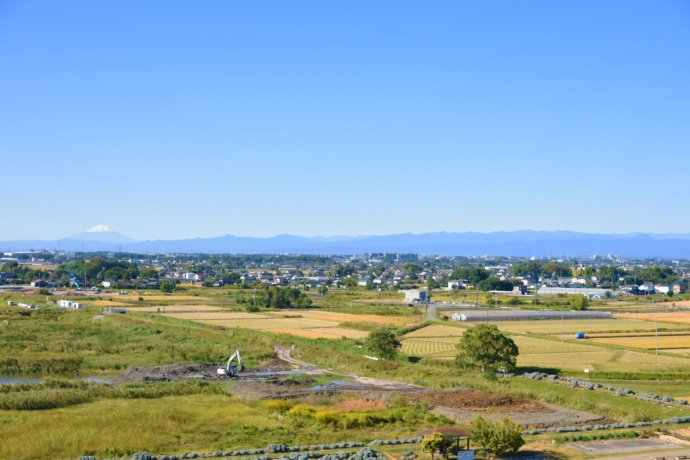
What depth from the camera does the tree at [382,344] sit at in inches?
1809

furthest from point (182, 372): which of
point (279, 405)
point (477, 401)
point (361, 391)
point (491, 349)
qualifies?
point (491, 349)

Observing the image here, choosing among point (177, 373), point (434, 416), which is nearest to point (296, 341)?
point (177, 373)

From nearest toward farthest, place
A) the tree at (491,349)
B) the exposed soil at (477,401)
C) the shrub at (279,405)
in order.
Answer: the shrub at (279,405)
the exposed soil at (477,401)
the tree at (491,349)

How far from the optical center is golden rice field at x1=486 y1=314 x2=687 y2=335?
63.5 meters

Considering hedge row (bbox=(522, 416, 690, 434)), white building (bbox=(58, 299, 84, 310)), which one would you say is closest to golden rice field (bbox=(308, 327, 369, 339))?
hedge row (bbox=(522, 416, 690, 434))

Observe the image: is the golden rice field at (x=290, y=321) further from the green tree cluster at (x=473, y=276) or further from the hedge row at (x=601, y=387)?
the green tree cluster at (x=473, y=276)

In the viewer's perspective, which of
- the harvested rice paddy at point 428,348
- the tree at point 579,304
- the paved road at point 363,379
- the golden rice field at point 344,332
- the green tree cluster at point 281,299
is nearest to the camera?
the paved road at point 363,379

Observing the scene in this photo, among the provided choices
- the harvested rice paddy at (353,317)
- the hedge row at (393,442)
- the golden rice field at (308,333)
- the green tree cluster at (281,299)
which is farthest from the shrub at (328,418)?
the green tree cluster at (281,299)

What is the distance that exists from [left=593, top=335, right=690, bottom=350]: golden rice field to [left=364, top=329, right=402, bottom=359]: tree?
67.7 ft

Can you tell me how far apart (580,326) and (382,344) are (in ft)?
101

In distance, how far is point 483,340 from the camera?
40.3 metres

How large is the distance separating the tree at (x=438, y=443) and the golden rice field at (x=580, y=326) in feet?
137

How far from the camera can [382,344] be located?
4606 centimetres

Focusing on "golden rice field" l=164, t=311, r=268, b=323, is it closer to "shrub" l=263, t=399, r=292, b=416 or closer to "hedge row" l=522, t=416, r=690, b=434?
"shrub" l=263, t=399, r=292, b=416
